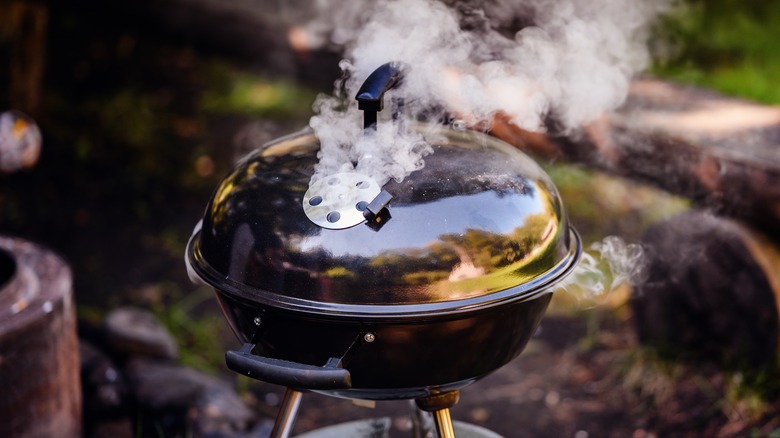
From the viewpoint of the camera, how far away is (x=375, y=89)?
5.88 feet

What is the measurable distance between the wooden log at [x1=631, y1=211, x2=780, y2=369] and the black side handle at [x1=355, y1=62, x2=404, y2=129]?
86.2 inches

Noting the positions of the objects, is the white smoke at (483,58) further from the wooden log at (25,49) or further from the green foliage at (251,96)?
the green foliage at (251,96)

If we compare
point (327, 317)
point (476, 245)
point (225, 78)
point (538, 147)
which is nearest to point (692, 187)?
point (538, 147)

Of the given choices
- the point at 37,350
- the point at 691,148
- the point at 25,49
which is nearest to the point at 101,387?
the point at 37,350

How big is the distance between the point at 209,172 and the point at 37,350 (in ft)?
12.4

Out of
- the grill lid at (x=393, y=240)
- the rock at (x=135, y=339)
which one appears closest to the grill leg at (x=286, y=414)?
the grill lid at (x=393, y=240)

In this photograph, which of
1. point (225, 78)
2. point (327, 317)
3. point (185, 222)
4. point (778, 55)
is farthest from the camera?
point (225, 78)

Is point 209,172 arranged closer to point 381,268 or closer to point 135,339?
point 135,339

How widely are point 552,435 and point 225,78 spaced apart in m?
5.54

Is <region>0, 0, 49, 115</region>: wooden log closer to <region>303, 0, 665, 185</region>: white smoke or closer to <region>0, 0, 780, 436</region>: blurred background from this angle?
<region>0, 0, 780, 436</region>: blurred background

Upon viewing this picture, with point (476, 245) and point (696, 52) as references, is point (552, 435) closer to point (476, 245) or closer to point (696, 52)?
point (476, 245)

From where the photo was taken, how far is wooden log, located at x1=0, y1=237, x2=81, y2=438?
246 cm

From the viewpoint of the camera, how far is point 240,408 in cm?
327

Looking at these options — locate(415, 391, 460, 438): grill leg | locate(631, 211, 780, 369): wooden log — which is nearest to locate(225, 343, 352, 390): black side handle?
locate(415, 391, 460, 438): grill leg
